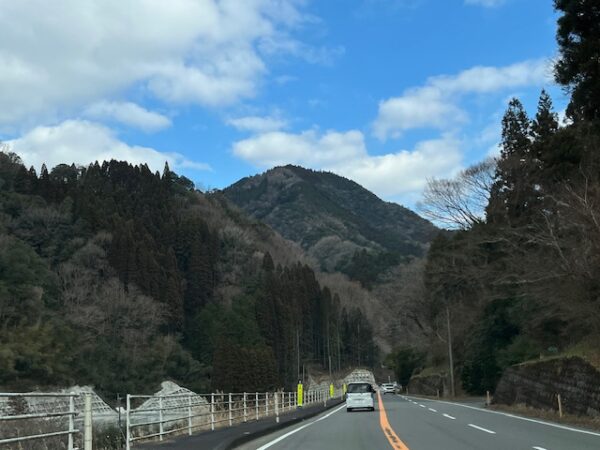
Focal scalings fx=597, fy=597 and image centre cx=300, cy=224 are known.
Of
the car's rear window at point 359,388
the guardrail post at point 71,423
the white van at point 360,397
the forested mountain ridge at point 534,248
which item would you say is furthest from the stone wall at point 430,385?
the guardrail post at point 71,423

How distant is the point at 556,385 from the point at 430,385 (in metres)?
48.7

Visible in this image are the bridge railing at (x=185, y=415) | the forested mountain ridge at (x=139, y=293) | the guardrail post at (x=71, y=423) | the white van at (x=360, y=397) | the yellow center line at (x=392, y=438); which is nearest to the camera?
the guardrail post at (x=71, y=423)

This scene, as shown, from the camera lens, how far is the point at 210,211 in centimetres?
14288

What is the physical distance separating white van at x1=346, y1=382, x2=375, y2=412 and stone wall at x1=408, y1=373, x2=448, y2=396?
32.6 metres

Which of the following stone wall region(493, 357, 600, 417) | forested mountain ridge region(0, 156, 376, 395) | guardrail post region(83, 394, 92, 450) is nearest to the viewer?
guardrail post region(83, 394, 92, 450)

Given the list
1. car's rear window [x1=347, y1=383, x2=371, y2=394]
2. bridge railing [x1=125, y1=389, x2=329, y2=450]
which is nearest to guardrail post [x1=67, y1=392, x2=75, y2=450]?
bridge railing [x1=125, y1=389, x2=329, y2=450]

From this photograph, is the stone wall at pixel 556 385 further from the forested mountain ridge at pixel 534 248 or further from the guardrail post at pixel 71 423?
the guardrail post at pixel 71 423

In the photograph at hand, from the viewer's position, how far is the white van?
30.8m

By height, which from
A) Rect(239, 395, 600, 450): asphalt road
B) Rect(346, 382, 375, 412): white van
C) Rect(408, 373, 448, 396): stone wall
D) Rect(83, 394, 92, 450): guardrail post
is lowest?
Rect(408, 373, 448, 396): stone wall

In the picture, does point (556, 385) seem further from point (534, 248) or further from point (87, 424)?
point (87, 424)

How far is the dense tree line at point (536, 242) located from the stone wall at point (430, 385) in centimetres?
298

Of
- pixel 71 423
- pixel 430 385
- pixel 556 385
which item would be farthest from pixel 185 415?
pixel 430 385

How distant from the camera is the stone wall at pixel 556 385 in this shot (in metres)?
21.0

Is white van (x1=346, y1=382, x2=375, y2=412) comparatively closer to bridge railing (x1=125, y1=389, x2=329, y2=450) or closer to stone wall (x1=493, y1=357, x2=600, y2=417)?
bridge railing (x1=125, y1=389, x2=329, y2=450)
